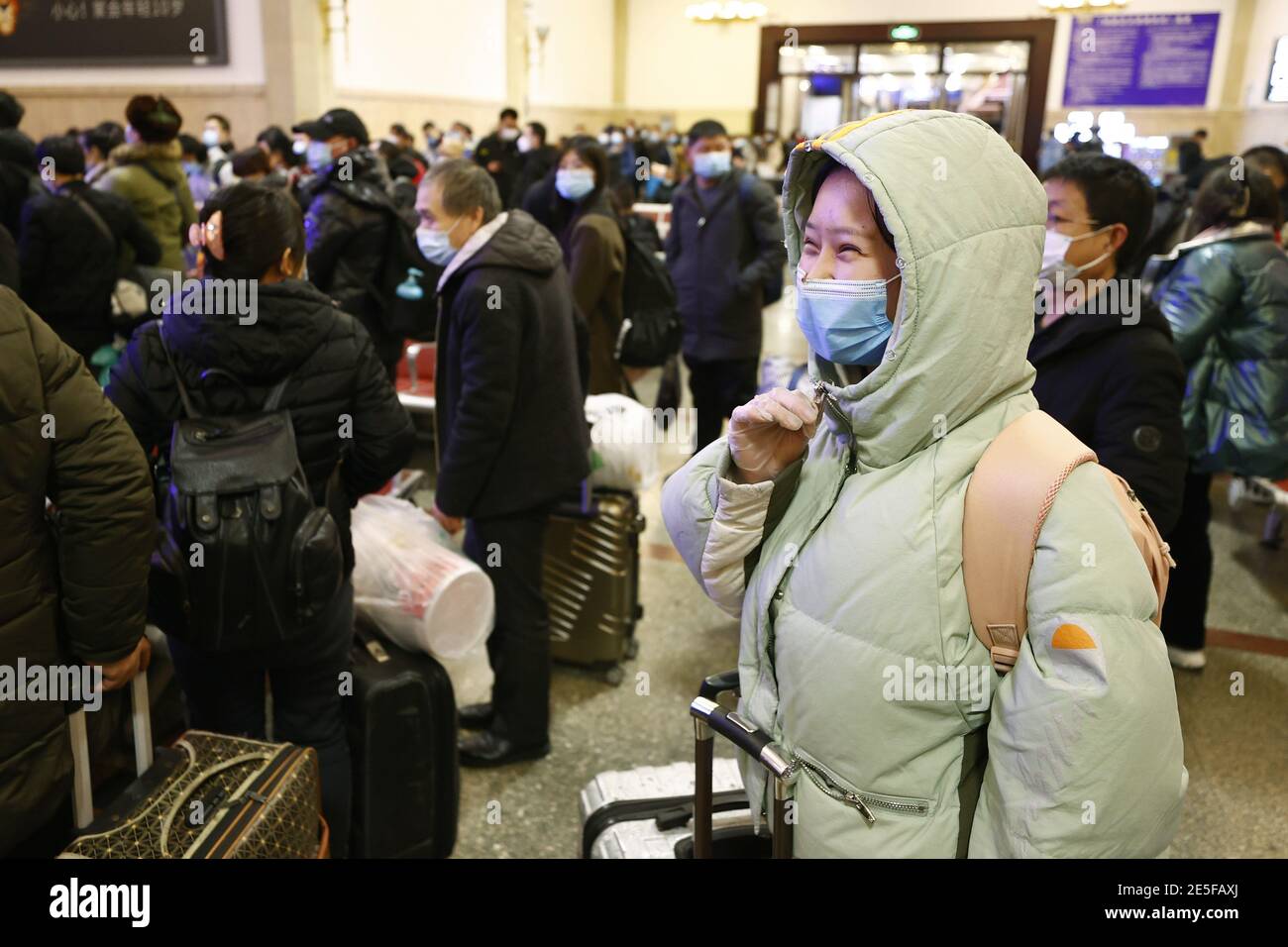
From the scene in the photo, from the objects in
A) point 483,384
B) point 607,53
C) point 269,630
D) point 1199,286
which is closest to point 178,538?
point 269,630

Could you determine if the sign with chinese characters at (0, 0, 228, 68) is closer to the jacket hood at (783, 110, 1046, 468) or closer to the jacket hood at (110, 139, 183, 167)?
the jacket hood at (110, 139, 183, 167)

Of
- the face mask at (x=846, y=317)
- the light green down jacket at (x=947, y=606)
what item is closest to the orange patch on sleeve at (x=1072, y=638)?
the light green down jacket at (x=947, y=606)

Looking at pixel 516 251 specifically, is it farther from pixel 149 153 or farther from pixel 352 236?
pixel 149 153

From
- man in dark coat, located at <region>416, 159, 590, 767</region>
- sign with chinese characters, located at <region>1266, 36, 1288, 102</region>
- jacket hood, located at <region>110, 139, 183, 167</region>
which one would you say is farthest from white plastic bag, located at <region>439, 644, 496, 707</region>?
sign with chinese characters, located at <region>1266, 36, 1288, 102</region>

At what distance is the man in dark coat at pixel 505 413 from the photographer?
253 centimetres

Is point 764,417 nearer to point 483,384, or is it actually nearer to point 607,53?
point 483,384

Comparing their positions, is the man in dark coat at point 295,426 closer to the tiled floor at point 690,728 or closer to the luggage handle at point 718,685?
the tiled floor at point 690,728

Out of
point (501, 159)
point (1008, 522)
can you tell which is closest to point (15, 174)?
point (1008, 522)

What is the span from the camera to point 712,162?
14.8 ft

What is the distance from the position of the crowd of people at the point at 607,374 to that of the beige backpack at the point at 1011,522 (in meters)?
0.02

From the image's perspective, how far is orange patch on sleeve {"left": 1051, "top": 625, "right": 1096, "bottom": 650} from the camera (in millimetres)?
1011
